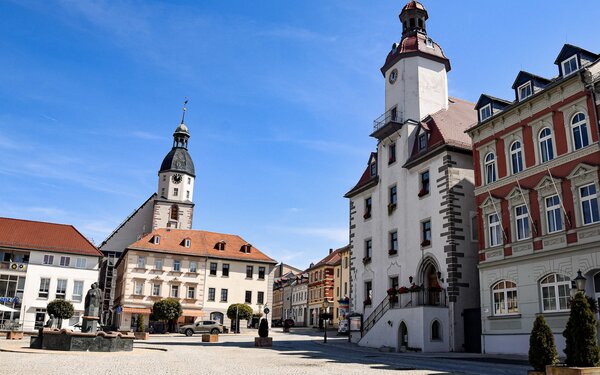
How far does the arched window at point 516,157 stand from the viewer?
27.2m

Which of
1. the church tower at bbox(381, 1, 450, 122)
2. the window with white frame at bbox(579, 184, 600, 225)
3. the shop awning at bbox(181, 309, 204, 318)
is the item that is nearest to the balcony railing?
the church tower at bbox(381, 1, 450, 122)

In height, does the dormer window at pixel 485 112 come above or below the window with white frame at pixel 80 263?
above

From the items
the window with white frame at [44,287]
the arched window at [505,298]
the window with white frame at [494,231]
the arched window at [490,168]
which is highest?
the arched window at [490,168]

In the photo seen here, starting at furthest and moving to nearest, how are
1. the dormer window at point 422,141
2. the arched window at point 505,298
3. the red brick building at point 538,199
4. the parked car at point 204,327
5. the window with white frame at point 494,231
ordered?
1. the parked car at point 204,327
2. the dormer window at point 422,141
3. the window with white frame at point 494,231
4. the arched window at point 505,298
5. the red brick building at point 538,199

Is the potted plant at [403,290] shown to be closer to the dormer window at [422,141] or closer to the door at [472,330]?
the door at [472,330]

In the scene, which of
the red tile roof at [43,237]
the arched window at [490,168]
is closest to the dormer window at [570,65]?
the arched window at [490,168]

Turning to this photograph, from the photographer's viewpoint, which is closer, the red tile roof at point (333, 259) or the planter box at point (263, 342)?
the planter box at point (263, 342)

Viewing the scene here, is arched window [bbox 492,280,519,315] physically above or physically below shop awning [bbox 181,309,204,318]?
above

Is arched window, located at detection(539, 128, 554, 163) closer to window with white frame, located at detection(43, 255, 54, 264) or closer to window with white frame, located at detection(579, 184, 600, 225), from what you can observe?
window with white frame, located at detection(579, 184, 600, 225)

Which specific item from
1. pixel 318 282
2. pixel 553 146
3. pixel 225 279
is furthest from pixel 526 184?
pixel 318 282

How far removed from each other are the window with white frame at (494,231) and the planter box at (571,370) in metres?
15.8

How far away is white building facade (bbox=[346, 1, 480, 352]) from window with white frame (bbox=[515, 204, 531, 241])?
5149 mm

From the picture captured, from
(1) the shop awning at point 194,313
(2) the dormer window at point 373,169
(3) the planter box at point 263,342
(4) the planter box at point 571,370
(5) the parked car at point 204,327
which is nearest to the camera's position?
(4) the planter box at point 571,370

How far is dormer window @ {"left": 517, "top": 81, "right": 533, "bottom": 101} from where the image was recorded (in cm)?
2735
